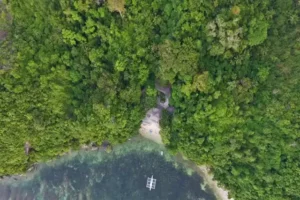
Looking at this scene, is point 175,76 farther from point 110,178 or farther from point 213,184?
point 110,178

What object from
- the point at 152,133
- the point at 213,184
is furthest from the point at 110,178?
the point at 213,184

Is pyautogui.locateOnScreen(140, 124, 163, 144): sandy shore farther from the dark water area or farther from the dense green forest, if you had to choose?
the dense green forest

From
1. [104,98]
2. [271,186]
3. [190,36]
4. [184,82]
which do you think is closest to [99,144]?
[104,98]

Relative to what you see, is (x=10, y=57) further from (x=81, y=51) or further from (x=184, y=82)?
(x=184, y=82)

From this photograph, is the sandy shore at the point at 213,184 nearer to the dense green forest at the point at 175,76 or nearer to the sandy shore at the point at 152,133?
the dense green forest at the point at 175,76

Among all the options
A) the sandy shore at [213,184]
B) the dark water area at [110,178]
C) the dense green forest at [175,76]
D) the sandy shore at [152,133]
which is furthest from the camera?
the dark water area at [110,178]

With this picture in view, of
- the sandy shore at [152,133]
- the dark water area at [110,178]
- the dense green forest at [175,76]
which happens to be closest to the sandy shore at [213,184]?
the dark water area at [110,178]
